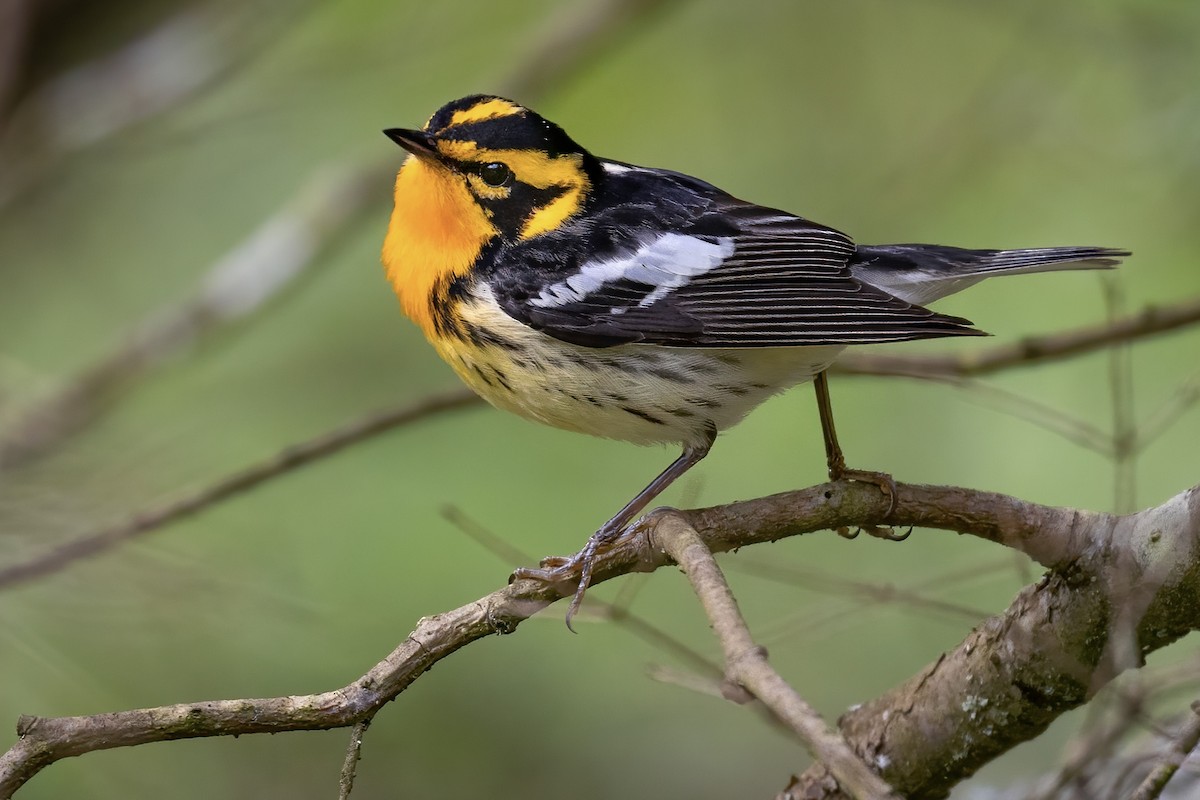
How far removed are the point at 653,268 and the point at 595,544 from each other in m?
0.85

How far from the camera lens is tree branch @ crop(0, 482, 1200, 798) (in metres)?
2.25

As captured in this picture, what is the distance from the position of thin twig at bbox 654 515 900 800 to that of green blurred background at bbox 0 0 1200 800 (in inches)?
38.5

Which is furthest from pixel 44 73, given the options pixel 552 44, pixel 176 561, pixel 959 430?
pixel 959 430

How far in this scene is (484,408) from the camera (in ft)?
15.6

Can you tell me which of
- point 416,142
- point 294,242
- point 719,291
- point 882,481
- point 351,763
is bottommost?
point 351,763

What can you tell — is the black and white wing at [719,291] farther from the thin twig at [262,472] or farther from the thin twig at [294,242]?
the thin twig at [294,242]

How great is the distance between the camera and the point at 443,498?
17.9ft

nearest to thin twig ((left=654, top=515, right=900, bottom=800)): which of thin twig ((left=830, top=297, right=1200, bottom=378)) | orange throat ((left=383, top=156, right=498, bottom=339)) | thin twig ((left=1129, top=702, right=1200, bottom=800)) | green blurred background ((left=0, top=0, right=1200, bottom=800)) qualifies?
thin twig ((left=1129, top=702, right=1200, bottom=800))

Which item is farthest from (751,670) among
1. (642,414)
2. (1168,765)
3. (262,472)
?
(262,472)

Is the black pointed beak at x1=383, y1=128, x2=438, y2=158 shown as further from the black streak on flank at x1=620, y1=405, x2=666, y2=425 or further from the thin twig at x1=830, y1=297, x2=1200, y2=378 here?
the thin twig at x1=830, y1=297, x2=1200, y2=378

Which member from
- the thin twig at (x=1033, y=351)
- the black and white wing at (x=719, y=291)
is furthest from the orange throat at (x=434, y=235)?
the thin twig at (x=1033, y=351)

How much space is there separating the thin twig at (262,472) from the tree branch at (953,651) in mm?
1297

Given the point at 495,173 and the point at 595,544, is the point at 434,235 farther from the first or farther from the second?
the point at 595,544

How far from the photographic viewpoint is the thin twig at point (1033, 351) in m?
3.24
